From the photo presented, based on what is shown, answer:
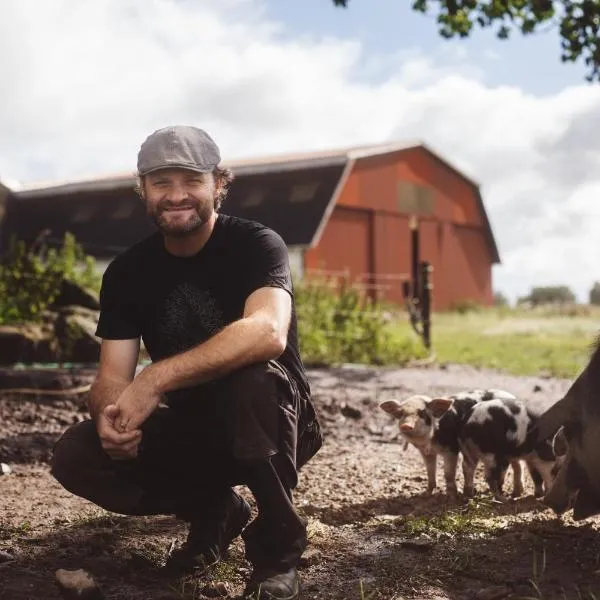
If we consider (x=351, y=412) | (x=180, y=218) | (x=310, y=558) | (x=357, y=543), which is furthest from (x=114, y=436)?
(x=351, y=412)

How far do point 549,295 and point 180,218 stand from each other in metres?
32.5

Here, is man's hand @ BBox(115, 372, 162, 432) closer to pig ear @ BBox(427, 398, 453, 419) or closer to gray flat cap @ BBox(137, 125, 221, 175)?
gray flat cap @ BBox(137, 125, 221, 175)

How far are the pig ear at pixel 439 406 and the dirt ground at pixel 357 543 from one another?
435mm

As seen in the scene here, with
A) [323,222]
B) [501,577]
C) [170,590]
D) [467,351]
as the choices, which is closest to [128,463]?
[170,590]

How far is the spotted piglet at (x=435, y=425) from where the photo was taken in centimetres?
450

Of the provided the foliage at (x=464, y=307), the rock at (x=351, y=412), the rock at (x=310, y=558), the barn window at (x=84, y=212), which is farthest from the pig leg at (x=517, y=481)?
the foliage at (x=464, y=307)

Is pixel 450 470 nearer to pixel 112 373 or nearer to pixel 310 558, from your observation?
pixel 310 558

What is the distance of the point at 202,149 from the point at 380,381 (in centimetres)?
710

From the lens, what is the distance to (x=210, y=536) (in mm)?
3564

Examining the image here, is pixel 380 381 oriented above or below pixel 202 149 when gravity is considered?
below

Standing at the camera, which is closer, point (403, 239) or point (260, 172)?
point (260, 172)

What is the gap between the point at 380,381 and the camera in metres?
10.3

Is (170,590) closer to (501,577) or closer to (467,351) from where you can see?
(501,577)

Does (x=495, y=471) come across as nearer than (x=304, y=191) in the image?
Yes
